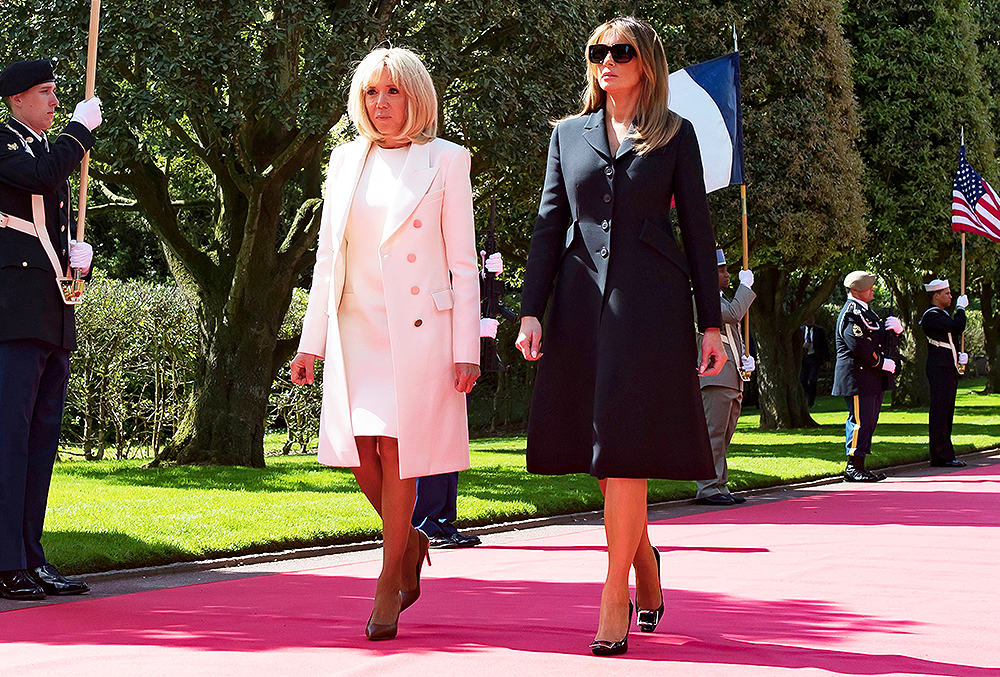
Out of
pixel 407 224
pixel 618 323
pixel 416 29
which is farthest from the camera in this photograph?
pixel 416 29

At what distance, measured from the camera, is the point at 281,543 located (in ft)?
26.7

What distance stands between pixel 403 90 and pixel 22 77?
2.27m

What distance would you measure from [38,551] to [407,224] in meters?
2.61

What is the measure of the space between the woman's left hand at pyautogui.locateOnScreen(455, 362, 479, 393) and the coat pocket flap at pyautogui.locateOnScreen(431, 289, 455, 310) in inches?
8.9

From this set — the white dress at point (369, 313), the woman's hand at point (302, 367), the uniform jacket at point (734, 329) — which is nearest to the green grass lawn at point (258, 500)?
the uniform jacket at point (734, 329)

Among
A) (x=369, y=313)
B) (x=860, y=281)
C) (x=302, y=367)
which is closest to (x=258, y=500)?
(x=302, y=367)

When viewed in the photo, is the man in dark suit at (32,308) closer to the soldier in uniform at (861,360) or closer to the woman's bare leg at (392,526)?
the woman's bare leg at (392,526)

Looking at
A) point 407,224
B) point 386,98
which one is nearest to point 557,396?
point 407,224

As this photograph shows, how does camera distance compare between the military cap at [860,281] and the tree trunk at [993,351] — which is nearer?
the military cap at [860,281]

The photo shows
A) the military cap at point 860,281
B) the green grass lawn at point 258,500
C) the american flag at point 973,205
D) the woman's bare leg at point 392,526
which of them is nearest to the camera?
the woman's bare leg at point 392,526

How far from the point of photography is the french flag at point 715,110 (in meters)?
12.5

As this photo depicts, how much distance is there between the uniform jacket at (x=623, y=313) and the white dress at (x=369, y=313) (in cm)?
56

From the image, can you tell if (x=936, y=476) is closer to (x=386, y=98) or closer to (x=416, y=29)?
(x=416, y=29)

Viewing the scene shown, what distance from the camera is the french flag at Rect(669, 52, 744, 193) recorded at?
12.5 m
